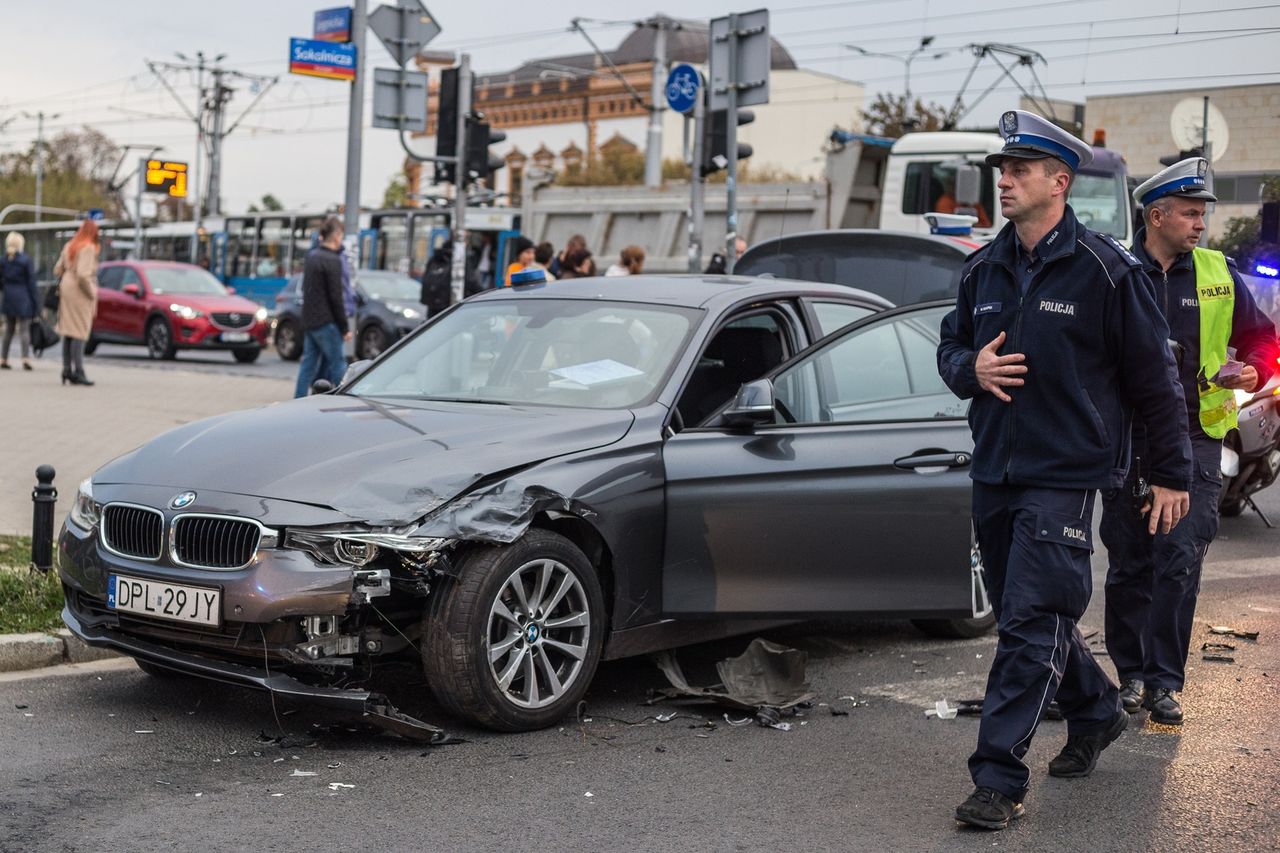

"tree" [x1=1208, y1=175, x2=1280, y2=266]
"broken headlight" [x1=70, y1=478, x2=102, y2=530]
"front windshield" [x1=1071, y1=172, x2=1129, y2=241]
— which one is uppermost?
"front windshield" [x1=1071, y1=172, x2=1129, y2=241]

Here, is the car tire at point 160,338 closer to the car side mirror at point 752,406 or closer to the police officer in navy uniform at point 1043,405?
the car side mirror at point 752,406

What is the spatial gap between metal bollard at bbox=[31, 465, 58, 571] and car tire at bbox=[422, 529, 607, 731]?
2.68 metres

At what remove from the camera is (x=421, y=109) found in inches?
625

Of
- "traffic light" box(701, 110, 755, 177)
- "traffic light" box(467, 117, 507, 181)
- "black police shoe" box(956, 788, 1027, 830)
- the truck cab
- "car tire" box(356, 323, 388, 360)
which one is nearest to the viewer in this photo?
"black police shoe" box(956, 788, 1027, 830)

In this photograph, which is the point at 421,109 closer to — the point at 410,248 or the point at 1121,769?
the point at 1121,769

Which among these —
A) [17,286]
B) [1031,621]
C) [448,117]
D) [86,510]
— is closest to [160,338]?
[17,286]

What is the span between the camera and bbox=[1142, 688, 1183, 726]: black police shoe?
5.73 metres

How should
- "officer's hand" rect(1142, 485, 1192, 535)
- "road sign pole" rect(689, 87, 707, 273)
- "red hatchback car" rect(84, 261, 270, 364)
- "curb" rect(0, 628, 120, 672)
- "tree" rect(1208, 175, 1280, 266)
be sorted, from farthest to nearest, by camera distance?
1. "red hatchback car" rect(84, 261, 270, 364)
2. "road sign pole" rect(689, 87, 707, 273)
3. "tree" rect(1208, 175, 1280, 266)
4. "curb" rect(0, 628, 120, 672)
5. "officer's hand" rect(1142, 485, 1192, 535)

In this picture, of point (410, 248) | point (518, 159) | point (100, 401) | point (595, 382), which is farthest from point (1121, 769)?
point (518, 159)

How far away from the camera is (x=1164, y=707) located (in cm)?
573

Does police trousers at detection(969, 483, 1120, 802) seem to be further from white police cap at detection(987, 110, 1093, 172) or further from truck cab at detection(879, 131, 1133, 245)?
truck cab at detection(879, 131, 1133, 245)

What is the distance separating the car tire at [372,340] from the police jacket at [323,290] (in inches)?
486

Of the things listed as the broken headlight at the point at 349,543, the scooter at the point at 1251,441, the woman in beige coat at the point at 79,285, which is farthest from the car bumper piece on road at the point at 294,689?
the woman in beige coat at the point at 79,285

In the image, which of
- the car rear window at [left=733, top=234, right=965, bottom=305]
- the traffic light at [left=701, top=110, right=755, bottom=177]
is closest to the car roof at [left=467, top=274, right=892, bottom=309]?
the car rear window at [left=733, top=234, right=965, bottom=305]
